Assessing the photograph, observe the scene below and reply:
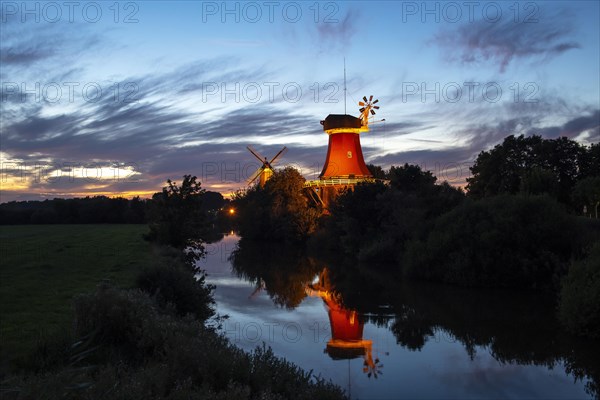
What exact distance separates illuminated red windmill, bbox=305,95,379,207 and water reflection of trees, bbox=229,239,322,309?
7177 mm

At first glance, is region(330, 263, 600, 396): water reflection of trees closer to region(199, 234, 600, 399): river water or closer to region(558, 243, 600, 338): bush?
region(199, 234, 600, 399): river water

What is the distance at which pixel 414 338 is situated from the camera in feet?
47.9

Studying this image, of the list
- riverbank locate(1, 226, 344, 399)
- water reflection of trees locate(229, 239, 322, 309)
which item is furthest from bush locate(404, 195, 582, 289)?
riverbank locate(1, 226, 344, 399)

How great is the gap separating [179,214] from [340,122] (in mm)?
28273

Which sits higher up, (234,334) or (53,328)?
(53,328)

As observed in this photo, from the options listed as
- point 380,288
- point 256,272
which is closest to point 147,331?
point 380,288

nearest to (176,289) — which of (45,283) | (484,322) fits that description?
(45,283)

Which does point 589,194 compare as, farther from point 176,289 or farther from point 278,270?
point 176,289

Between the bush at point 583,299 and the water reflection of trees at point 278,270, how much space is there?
8844mm

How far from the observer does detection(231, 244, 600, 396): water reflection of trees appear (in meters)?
12.8

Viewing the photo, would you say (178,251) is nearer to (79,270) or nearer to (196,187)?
(196,187)

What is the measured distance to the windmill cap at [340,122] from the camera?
52.1 metres

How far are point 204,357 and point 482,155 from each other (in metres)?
47.1

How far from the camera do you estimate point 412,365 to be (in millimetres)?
12102
